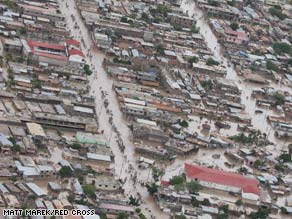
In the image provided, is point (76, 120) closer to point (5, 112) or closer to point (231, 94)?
point (5, 112)

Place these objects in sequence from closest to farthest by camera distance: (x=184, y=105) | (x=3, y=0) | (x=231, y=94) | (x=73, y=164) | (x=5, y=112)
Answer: (x=73, y=164) < (x=5, y=112) < (x=184, y=105) < (x=231, y=94) < (x=3, y=0)

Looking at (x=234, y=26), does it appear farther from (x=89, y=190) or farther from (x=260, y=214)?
(x=89, y=190)

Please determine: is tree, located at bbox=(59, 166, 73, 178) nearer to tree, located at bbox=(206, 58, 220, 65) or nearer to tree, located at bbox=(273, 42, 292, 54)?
tree, located at bbox=(206, 58, 220, 65)

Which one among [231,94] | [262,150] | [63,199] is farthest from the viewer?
[231,94]

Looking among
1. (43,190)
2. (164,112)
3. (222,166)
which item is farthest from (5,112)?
(222,166)

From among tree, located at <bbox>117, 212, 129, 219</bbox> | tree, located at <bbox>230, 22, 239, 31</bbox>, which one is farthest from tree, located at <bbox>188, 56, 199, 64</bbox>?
tree, located at <bbox>117, 212, 129, 219</bbox>

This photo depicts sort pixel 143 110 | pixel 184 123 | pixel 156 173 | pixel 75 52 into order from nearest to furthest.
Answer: pixel 156 173, pixel 184 123, pixel 143 110, pixel 75 52

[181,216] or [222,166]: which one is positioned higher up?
[222,166]

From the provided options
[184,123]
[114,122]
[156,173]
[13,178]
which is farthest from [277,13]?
[13,178]
